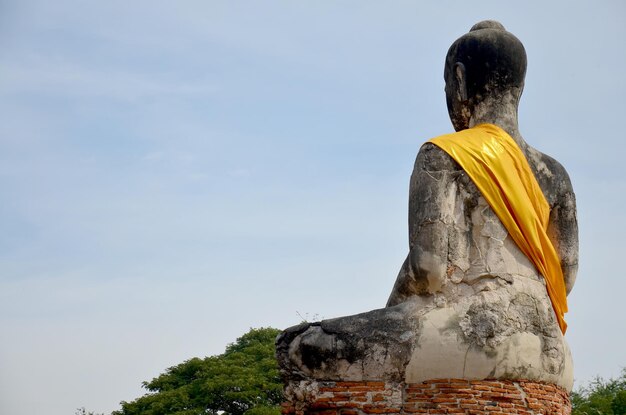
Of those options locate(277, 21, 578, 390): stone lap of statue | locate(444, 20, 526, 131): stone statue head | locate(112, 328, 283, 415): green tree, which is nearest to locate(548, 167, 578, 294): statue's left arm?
locate(277, 21, 578, 390): stone lap of statue

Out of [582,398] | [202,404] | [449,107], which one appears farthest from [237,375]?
[449,107]

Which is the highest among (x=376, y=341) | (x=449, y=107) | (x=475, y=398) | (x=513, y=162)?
(x=449, y=107)

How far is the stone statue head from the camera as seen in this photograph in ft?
33.3

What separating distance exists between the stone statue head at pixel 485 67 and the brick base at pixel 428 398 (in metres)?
2.52

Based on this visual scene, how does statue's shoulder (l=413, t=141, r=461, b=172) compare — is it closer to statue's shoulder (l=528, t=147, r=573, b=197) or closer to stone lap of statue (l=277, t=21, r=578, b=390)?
stone lap of statue (l=277, t=21, r=578, b=390)

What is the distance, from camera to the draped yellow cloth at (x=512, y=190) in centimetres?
963

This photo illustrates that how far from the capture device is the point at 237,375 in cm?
2623

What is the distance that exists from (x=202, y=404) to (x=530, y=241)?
1781cm

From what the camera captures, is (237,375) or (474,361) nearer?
(474,361)

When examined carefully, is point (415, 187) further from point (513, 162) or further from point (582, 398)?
point (582, 398)

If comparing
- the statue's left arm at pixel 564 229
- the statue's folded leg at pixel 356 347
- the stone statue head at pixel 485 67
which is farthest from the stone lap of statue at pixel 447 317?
the stone statue head at pixel 485 67

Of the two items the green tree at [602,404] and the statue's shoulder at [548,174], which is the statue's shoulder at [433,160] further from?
the green tree at [602,404]

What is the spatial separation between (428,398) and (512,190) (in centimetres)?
190

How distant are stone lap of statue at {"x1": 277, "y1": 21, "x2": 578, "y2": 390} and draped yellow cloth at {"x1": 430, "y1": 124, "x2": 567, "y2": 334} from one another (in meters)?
0.08
